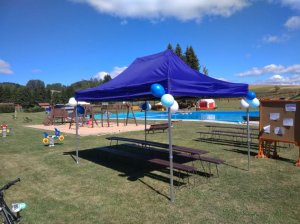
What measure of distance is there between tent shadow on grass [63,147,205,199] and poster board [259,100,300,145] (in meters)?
2.89

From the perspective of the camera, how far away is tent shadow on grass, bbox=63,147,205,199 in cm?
687

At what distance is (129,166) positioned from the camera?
816cm

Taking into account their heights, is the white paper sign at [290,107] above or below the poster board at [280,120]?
above

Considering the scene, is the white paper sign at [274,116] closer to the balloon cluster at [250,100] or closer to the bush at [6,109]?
the balloon cluster at [250,100]

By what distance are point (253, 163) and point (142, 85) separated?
14.1ft

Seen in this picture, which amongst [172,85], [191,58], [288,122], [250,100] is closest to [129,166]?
[172,85]

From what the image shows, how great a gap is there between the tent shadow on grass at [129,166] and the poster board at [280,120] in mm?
2895

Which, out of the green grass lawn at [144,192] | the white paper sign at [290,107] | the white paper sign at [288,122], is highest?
the white paper sign at [290,107]

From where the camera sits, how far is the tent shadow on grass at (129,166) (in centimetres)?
687

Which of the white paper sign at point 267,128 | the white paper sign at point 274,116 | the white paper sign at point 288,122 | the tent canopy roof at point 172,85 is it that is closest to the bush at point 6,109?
the tent canopy roof at point 172,85

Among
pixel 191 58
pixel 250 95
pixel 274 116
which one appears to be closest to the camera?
pixel 250 95

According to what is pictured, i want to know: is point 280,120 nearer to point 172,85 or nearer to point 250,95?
point 250,95

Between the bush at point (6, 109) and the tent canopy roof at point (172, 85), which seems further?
the bush at point (6, 109)

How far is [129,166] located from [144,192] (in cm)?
237
